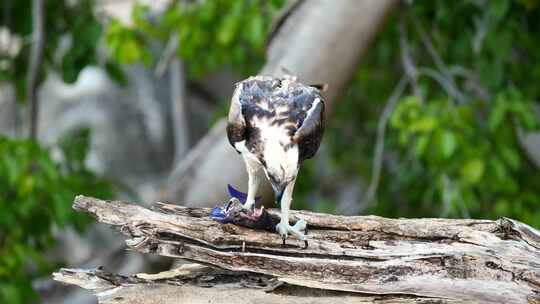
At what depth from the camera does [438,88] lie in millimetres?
5984

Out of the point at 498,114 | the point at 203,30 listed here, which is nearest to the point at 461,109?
the point at 498,114

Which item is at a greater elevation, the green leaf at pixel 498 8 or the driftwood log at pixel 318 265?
the green leaf at pixel 498 8

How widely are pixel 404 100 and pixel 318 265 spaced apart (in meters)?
2.47

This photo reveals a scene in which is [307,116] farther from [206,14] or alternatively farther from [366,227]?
[206,14]

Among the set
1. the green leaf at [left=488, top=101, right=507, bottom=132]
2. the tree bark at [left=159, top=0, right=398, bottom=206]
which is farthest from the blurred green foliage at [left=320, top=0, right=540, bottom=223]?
the tree bark at [left=159, top=0, right=398, bottom=206]

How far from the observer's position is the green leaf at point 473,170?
15.9ft

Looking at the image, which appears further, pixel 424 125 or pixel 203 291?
pixel 424 125

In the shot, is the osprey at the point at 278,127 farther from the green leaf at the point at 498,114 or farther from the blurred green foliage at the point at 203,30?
the green leaf at the point at 498,114

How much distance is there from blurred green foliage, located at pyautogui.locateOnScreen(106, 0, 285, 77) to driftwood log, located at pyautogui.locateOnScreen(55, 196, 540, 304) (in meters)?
2.45

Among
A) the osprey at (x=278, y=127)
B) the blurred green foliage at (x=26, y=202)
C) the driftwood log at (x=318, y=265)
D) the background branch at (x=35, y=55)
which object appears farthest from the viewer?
the background branch at (x=35, y=55)

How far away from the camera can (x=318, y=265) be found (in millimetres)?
2668

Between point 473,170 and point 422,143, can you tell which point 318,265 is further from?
point 473,170

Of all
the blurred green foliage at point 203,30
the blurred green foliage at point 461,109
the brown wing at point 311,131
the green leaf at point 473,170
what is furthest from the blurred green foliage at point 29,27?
the brown wing at point 311,131

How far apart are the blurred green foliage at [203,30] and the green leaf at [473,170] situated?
1438mm
